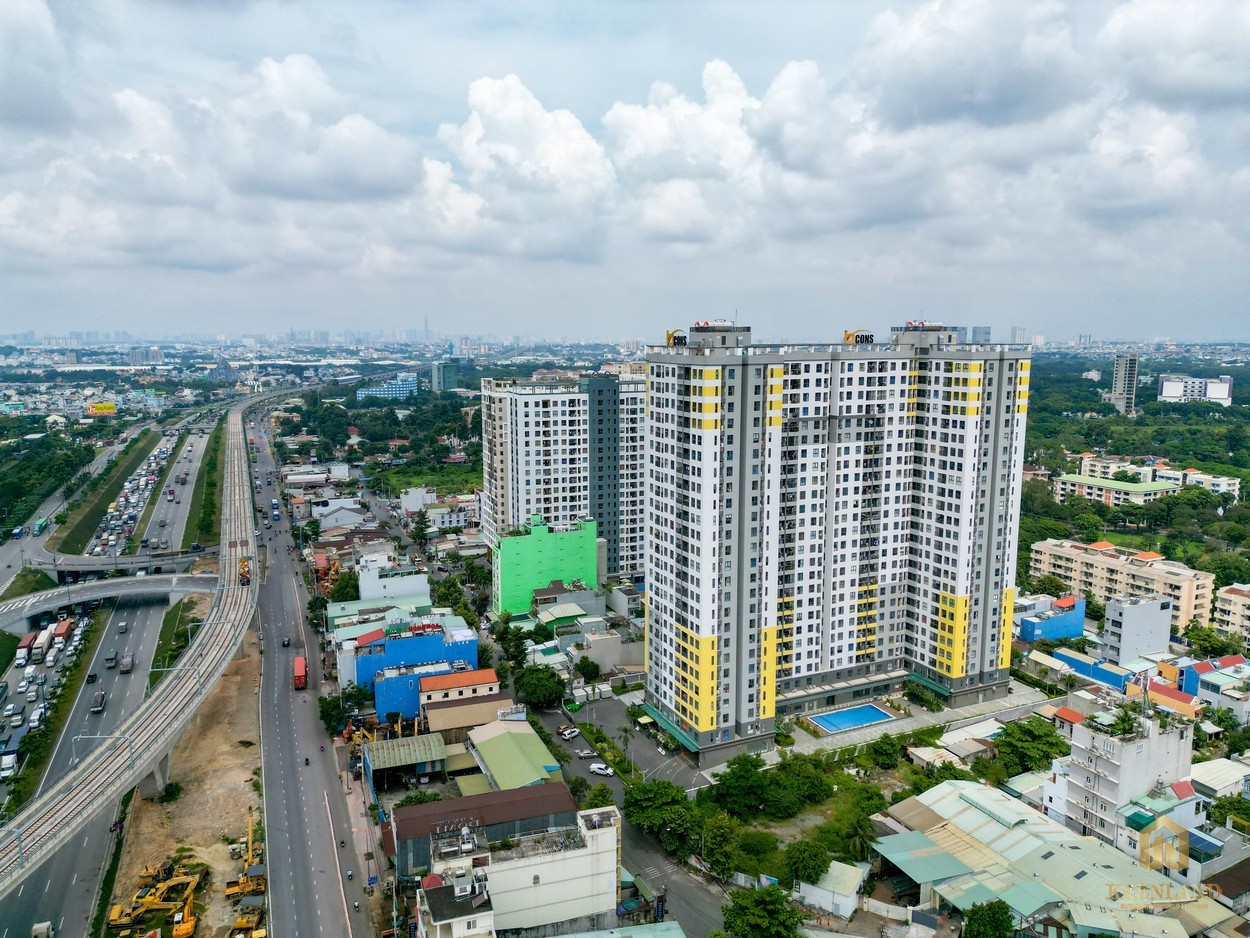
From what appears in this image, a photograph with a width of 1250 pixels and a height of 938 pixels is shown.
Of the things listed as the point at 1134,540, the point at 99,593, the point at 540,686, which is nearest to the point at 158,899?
the point at 540,686

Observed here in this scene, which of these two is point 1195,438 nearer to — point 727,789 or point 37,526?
point 727,789

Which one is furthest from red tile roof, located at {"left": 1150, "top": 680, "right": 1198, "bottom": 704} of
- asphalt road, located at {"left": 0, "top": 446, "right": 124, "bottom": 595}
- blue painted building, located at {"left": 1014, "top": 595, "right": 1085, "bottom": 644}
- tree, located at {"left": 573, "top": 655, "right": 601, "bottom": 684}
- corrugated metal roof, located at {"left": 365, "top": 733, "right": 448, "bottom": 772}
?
asphalt road, located at {"left": 0, "top": 446, "right": 124, "bottom": 595}

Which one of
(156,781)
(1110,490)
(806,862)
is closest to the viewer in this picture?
(806,862)

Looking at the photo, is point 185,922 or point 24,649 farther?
point 24,649

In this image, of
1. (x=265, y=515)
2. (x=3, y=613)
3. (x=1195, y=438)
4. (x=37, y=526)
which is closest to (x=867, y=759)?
(x=3, y=613)

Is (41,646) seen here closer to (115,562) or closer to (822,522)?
(115,562)

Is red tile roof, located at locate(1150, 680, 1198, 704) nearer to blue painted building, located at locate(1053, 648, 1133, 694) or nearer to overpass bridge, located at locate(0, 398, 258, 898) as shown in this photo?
blue painted building, located at locate(1053, 648, 1133, 694)
